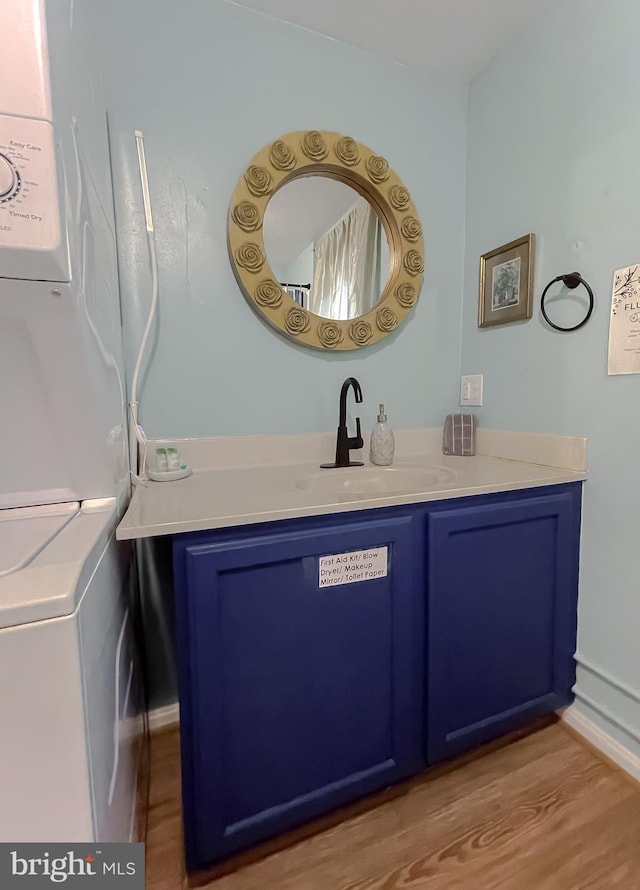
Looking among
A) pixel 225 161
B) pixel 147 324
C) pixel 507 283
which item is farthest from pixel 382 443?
pixel 225 161

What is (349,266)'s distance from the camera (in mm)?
1486

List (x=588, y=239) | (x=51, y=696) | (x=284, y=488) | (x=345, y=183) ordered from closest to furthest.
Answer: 1. (x=51, y=696)
2. (x=284, y=488)
3. (x=588, y=239)
4. (x=345, y=183)

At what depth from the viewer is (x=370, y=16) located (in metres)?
1.32

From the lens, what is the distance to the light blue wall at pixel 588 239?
115 centimetres

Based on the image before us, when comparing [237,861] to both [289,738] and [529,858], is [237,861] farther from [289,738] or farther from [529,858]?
[529,858]

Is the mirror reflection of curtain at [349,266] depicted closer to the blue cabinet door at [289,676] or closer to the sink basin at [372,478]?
the sink basin at [372,478]

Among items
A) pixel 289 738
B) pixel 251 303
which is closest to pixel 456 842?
pixel 289 738

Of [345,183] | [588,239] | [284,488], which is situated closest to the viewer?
[284,488]

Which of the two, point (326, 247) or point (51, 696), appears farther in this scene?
point (326, 247)

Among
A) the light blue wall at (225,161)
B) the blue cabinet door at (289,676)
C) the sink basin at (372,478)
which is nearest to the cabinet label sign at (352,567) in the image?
the blue cabinet door at (289,676)

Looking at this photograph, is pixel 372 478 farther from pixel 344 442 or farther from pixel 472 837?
pixel 472 837

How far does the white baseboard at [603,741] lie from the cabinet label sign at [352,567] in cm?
93

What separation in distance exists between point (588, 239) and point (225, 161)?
1146 millimetres

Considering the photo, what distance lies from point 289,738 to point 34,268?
40.9 inches
